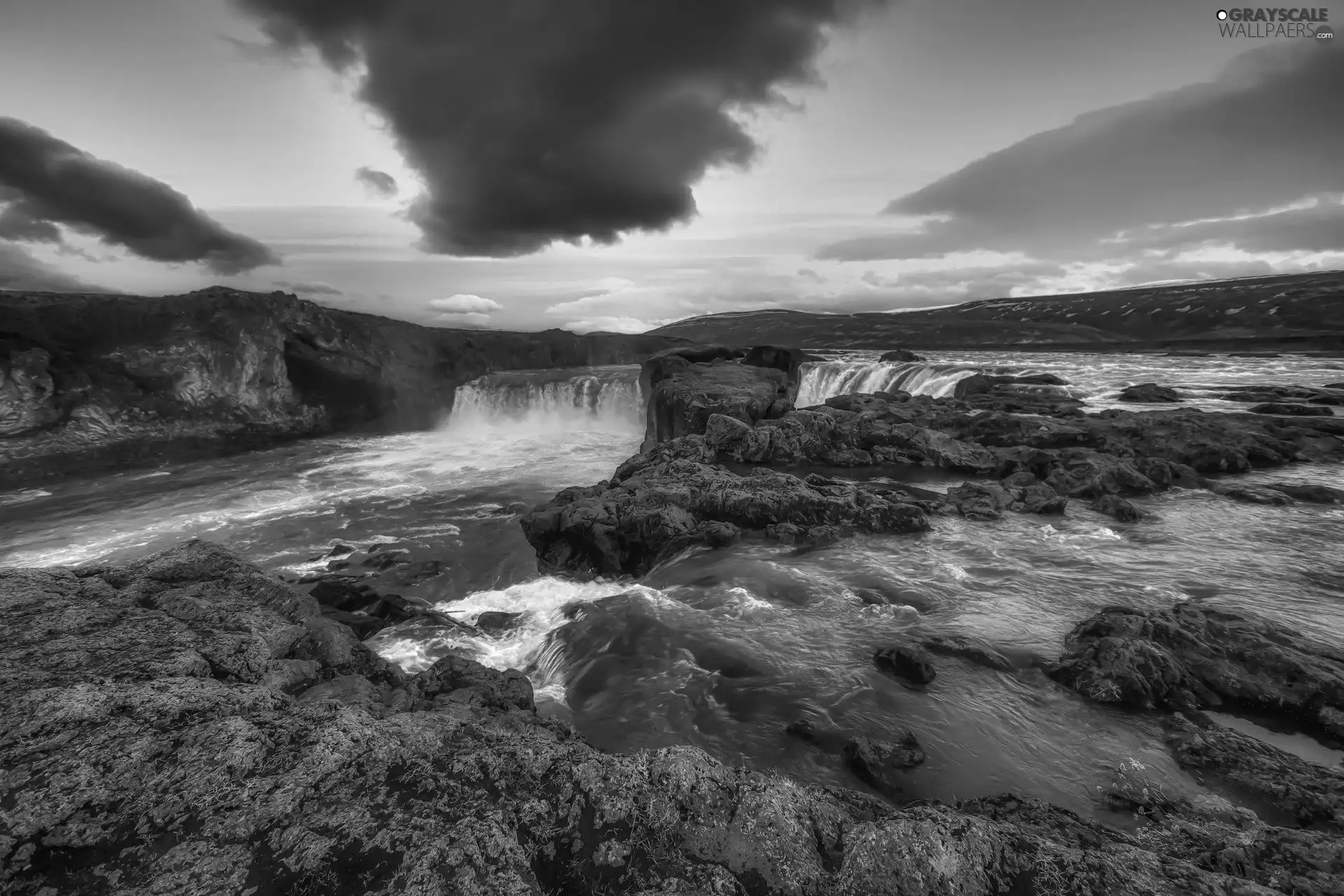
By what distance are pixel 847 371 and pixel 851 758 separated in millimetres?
37095

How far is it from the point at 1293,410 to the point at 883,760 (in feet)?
117

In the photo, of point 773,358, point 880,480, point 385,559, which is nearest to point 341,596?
point 385,559

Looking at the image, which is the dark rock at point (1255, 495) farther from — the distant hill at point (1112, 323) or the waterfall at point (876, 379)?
the distant hill at point (1112, 323)

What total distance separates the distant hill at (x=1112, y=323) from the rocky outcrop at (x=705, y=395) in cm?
4836

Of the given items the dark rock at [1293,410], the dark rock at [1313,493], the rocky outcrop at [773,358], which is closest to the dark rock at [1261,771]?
the dark rock at [1313,493]

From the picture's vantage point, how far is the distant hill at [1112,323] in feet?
269

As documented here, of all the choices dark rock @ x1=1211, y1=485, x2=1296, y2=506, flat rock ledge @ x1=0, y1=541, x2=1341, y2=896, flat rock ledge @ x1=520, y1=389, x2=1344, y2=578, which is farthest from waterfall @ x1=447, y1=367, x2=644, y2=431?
flat rock ledge @ x1=0, y1=541, x2=1341, y2=896

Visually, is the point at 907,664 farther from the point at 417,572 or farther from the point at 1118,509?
the point at 417,572

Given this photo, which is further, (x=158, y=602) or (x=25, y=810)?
(x=158, y=602)

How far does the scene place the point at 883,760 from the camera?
6789mm

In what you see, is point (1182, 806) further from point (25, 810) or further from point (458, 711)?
point (25, 810)

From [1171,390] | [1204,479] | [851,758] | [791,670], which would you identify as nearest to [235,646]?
[851,758]

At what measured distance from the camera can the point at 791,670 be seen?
915 centimetres

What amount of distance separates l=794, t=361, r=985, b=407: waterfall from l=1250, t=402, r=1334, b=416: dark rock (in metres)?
14.5
